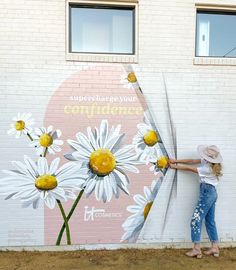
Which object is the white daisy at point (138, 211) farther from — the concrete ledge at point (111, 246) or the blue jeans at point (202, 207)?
the blue jeans at point (202, 207)

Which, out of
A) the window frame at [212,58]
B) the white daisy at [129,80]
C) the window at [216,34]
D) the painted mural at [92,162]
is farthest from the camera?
the window at [216,34]

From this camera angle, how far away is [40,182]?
17.0 feet

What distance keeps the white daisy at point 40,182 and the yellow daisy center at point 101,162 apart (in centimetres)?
26

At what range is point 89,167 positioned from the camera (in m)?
5.25

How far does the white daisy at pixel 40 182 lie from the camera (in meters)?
5.12

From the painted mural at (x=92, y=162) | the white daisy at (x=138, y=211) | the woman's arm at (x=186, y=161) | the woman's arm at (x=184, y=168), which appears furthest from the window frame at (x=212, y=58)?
the white daisy at (x=138, y=211)

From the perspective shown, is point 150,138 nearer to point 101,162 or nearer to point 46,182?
point 101,162

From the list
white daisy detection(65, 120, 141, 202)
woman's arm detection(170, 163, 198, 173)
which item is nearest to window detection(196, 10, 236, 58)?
woman's arm detection(170, 163, 198, 173)

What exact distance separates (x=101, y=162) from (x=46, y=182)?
0.90 meters

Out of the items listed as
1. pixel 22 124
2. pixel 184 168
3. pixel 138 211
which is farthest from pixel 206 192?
pixel 22 124

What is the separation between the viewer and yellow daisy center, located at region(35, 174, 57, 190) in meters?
5.18

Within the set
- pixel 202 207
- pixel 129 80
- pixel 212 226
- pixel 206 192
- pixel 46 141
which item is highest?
pixel 129 80

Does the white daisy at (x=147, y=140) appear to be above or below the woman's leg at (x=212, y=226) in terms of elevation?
above

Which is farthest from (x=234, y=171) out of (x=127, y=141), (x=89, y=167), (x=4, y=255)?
(x=4, y=255)
